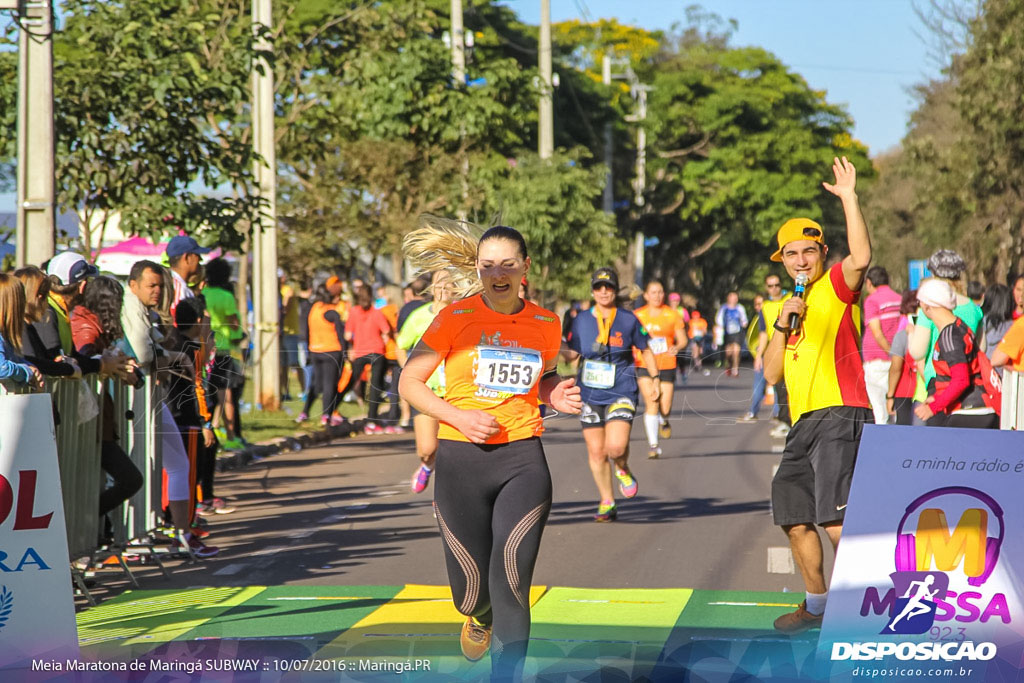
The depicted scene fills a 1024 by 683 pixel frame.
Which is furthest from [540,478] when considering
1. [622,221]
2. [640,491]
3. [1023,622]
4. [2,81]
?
[622,221]

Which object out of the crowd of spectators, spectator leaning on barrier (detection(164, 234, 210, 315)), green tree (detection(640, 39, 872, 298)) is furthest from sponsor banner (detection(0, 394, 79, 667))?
green tree (detection(640, 39, 872, 298))

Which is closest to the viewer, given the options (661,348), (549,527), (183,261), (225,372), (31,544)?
(31,544)

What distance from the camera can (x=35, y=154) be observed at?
1054 cm

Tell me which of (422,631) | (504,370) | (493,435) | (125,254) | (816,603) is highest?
(125,254)

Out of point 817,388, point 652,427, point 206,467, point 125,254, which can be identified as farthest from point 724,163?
point 817,388

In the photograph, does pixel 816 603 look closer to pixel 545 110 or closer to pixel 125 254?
pixel 125 254

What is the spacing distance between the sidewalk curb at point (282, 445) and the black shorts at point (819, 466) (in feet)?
27.9

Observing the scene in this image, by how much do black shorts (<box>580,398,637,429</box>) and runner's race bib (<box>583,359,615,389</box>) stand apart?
16cm

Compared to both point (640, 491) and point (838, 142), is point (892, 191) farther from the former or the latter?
point (640, 491)

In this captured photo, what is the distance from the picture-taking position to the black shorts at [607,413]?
435 inches

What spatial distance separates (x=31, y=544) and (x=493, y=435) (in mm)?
2142

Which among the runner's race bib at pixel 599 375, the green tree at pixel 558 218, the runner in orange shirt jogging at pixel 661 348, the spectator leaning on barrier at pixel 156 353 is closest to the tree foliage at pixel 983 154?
the green tree at pixel 558 218

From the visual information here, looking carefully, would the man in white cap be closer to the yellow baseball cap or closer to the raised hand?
the yellow baseball cap

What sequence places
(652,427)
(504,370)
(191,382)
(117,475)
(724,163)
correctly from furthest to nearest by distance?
1. (724,163)
2. (652,427)
3. (191,382)
4. (117,475)
5. (504,370)
